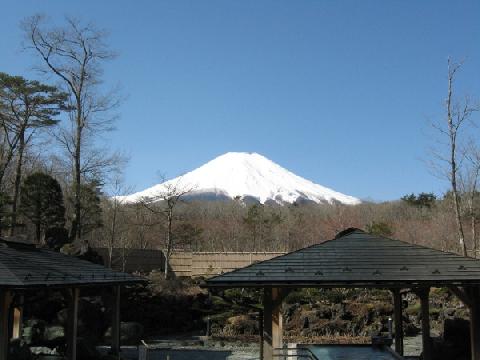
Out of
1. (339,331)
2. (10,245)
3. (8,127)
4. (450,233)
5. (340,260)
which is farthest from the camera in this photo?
(450,233)

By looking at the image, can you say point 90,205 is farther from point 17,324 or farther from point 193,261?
point 17,324

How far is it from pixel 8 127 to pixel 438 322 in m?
19.9

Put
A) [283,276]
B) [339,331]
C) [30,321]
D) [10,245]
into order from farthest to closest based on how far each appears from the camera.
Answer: [339,331] → [30,321] → [10,245] → [283,276]

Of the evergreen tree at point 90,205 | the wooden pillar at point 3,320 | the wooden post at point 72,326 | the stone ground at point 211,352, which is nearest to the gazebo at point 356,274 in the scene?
the wooden pillar at point 3,320

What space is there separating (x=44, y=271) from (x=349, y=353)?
21.1 ft

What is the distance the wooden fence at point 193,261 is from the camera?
26688 millimetres

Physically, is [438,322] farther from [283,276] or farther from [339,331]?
[283,276]

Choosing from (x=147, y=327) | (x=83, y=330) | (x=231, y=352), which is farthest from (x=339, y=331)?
(x=83, y=330)

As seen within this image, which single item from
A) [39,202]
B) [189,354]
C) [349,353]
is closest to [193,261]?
[39,202]

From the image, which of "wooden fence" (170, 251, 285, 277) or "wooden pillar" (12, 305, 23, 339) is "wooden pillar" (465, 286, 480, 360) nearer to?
"wooden pillar" (12, 305, 23, 339)

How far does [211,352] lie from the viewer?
1630 centimetres

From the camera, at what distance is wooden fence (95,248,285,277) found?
2669cm

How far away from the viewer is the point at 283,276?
30.4 ft

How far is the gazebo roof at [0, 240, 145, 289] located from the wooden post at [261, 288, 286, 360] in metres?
3.92
